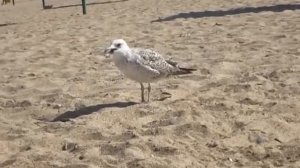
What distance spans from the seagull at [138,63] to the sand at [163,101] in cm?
27

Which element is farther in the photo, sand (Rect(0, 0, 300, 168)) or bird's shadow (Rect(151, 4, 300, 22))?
bird's shadow (Rect(151, 4, 300, 22))

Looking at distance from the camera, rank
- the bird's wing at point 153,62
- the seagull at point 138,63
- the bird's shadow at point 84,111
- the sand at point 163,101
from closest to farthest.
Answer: the sand at point 163,101 < the bird's shadow at point 84,111 < the seagull at point 138,63 < the bird's wing at point 153,62

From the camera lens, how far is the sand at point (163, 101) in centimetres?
454

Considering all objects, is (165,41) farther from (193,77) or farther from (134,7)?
(134,7)

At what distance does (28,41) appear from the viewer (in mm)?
11094

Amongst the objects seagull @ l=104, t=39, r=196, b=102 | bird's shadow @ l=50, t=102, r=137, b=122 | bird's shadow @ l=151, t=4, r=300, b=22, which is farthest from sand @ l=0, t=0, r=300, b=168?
bird's shadow @ l=151, t=4, r=300, b=22

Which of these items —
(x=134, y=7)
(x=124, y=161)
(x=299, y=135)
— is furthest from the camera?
(x=134, y=7)

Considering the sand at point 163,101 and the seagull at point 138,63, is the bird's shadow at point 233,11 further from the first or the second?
the seagull at point 138,63

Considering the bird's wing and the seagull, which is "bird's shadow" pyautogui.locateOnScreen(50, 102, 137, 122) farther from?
the bird's wing

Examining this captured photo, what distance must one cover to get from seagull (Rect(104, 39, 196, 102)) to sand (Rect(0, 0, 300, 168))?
273mm

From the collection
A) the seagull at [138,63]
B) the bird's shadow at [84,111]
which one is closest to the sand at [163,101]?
the bird's shadow at [84,111]

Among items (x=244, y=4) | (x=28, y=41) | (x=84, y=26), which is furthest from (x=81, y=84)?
(x=244, y=4)

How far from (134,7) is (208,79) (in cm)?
960

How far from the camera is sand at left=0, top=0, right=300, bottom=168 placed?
4539 mm
